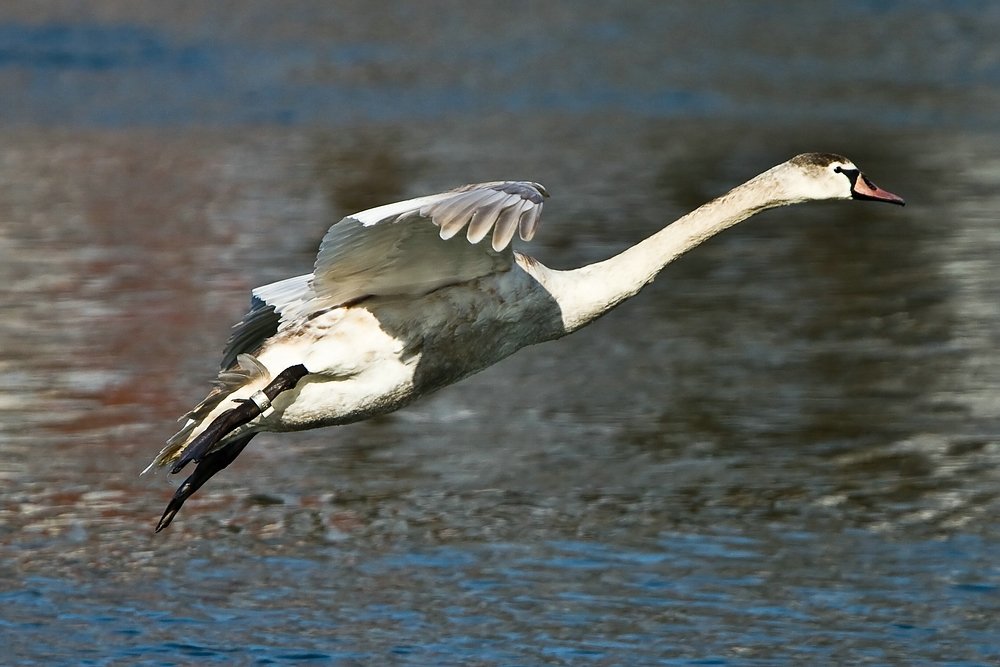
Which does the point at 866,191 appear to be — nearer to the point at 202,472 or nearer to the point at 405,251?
the point at 405,251

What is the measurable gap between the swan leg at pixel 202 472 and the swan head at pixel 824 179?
2543 mm

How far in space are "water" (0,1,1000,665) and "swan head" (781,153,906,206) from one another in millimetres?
1766

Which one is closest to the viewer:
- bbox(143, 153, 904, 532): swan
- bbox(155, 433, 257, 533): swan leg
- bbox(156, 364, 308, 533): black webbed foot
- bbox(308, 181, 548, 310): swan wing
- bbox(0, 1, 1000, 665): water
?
bbox(308, 181, 548, 310): swan wing

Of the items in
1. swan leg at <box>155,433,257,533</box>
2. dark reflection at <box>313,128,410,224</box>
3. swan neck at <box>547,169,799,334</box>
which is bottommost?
swan leg at <box>155,433,257,533</box>

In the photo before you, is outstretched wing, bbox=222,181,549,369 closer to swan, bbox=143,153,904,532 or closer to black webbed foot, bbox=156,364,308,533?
swan, bbox=143,153,904,532

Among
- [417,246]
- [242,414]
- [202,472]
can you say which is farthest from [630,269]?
[202,472]

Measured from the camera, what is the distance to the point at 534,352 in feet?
41.8

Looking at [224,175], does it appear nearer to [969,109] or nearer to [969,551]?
[969,109]

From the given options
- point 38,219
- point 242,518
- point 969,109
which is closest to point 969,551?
point 242,518

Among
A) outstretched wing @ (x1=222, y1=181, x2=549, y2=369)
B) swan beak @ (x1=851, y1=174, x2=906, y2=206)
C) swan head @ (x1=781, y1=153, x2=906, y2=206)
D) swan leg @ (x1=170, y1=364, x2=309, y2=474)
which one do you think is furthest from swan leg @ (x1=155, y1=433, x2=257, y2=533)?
swan beak @ (x1=851, y1=174, x2=906, y2=206)

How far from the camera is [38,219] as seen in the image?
16.7m

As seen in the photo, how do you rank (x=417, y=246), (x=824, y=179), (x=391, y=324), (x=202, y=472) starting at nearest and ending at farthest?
(x=417, y=246) → (x=391, y=324) → (x=202, y=472) → (x=824, y=179)

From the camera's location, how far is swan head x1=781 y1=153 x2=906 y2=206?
304 inches

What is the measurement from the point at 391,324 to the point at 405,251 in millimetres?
358
